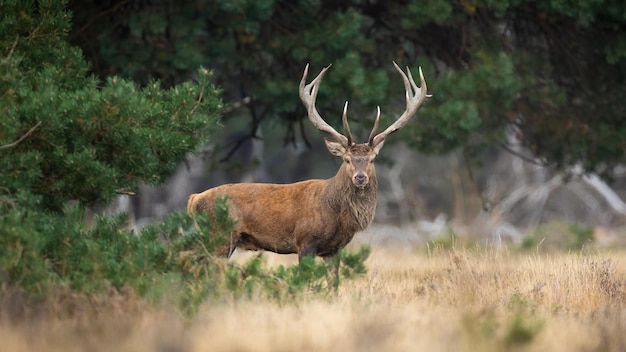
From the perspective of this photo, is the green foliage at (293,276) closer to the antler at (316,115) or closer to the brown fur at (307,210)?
the brown fur at (307,210)

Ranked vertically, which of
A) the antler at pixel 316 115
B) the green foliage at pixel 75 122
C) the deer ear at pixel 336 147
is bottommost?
the deer ear at pixel 336 147

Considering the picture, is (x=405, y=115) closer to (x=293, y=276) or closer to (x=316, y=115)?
(x=316, y=115)

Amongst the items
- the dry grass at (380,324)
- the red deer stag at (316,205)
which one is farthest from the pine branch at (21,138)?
the red deer stag at (316,205)

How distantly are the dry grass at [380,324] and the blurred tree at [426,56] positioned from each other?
517cm

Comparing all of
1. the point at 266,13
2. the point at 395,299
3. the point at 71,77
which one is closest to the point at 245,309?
the point at 395,299

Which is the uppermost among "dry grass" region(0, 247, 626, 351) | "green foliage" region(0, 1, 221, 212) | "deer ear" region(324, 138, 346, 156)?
"green foliage" region(0, 1, 221, 212)

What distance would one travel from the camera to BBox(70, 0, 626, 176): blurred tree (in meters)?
13.9

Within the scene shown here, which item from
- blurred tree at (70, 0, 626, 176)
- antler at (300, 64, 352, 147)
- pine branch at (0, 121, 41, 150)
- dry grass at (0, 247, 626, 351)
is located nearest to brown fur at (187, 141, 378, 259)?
antler at (300, 64, 352, 147)

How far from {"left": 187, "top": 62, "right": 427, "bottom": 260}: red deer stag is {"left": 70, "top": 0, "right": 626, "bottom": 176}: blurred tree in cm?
300

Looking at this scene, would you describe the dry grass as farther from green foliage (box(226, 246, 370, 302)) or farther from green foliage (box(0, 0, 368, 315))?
green foliage (box(0, 0, 368, 315))

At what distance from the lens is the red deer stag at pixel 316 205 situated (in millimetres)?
10797

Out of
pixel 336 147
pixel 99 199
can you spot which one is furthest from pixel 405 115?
pixel 99 199

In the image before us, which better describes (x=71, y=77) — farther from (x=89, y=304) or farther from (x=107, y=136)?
(x=89, y=304)

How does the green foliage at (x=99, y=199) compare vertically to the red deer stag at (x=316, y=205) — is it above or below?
above
